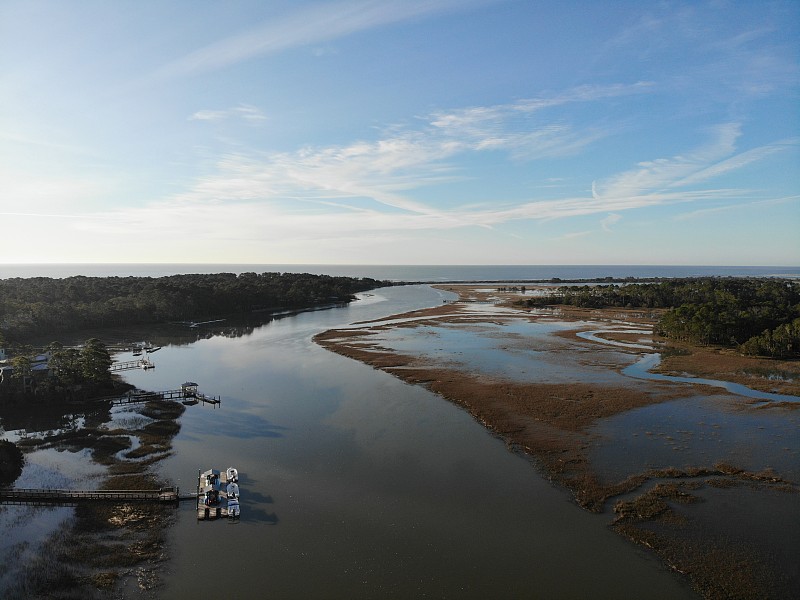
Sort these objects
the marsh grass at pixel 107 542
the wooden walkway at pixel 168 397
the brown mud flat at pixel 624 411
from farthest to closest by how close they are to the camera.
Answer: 1. the wooden walkway at pixel 168 397
2. the brown mud flat at pixel 624 411
3. the marsh grass at pixel 107 542

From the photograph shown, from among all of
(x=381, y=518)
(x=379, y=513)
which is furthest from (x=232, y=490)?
(x=381, y=518)

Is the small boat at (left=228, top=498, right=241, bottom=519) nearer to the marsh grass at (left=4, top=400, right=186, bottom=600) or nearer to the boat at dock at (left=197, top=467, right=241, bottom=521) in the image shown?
the boat at dock at (left=197, top=467, right=241, bottom=521)

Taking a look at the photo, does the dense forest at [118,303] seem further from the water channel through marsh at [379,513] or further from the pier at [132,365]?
the water channel through marsh at [379,513]

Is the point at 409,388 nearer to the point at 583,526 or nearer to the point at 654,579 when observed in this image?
the point at 583,526

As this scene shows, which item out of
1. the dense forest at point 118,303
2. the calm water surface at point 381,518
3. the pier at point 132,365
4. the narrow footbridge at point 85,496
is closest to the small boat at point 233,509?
the calm water surface at point 381,518

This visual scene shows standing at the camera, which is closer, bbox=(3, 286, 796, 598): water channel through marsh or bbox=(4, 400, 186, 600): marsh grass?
bbox=(4, 400, 186, 600): marsh grass

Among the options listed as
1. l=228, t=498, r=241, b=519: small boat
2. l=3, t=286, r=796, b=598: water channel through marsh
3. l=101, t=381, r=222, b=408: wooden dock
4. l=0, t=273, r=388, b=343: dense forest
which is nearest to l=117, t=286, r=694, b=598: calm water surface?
l=3, t=286, r=796, b=598: water channel through marsh
